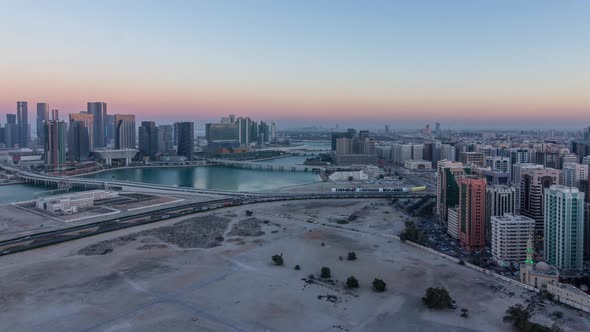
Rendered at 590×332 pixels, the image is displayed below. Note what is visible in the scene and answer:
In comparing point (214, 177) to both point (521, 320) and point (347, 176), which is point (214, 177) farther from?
point (521, 320)

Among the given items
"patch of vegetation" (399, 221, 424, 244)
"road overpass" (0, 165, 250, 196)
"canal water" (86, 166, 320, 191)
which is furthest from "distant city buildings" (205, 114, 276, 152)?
"patch of vegetation" (399, 221, 424, 244)

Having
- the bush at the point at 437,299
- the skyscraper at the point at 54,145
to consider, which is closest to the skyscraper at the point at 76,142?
the skyscraper at the point at 54,145

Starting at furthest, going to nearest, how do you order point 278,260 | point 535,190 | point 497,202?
point 535,190, point 497,202, point 278,260

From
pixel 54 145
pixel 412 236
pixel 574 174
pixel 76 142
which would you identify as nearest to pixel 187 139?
pixel 76 142

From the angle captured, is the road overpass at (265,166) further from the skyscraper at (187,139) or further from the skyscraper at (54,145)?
the skyscraper at (54,145)

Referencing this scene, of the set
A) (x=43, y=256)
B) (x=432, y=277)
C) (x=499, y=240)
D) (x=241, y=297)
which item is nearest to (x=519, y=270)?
(x=499, y=240)

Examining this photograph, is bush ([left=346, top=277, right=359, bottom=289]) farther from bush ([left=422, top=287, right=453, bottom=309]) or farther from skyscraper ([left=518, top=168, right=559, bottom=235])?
skyscraper ([left=518, top=168, right=559, bottom=235])

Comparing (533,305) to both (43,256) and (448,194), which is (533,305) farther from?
(43,256)
